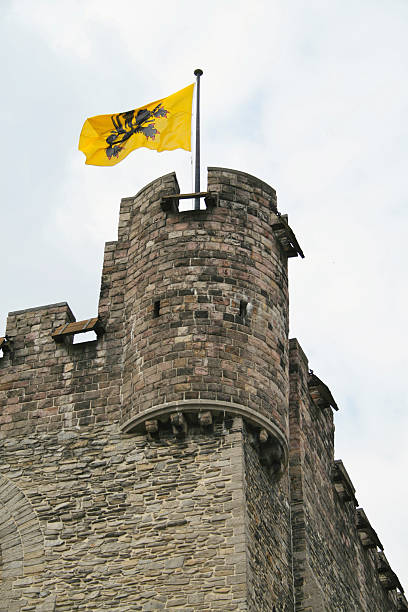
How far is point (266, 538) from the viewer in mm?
19547

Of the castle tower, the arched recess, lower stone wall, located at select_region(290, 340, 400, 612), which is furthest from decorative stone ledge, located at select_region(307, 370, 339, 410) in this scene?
the arched recess

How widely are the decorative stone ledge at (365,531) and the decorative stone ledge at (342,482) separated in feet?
2.96

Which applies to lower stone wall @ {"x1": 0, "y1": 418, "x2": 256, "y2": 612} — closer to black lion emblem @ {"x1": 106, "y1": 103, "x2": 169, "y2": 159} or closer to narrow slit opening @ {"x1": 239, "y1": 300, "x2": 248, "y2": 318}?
narrow slit opening @ {"x1": 239, "y1": 300, "x2": 248, "y2": 318}

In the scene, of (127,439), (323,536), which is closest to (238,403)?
(127,439)

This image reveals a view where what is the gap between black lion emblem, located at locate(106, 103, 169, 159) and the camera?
23.8m

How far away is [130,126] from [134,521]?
8400 mm

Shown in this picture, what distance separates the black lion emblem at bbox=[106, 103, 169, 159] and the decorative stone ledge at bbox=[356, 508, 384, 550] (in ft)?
30.5

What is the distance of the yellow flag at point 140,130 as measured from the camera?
2356 centimetres

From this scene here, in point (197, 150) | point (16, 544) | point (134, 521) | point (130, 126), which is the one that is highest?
point (130, 126)

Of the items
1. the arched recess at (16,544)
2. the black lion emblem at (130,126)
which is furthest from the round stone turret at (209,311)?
the arched recess at (16,544)

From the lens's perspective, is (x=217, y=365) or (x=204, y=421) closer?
(x=204, y=421)

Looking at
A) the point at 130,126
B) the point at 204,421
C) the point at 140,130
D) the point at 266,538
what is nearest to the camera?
the point at 204,421

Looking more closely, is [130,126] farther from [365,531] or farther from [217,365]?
[365,531]

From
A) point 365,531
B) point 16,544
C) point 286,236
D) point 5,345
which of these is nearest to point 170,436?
point 16,544
